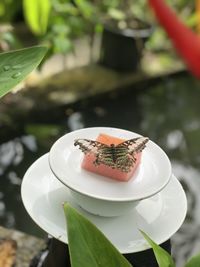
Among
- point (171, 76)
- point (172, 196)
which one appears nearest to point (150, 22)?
point (171, 76)

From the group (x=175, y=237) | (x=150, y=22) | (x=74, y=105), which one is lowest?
(x=175, y=237)

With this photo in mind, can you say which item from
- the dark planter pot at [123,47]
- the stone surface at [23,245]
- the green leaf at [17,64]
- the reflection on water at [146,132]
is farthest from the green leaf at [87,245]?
the dark planter pot at [123,47]

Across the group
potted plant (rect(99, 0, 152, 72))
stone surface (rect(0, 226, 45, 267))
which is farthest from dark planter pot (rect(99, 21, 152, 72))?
stone surface (rect(0, 226, 45, 267))

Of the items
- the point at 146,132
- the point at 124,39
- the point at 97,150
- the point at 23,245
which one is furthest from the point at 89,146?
the point at 124,39

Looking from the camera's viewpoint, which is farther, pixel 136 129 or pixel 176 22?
pixel 136 129

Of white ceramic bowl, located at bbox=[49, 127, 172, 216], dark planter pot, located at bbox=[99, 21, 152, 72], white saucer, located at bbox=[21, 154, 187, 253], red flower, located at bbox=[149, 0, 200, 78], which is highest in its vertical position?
red flower, located at bbox=[149, 0, 200, 78]

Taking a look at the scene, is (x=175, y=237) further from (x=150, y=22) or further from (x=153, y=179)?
(x=150, y=22)

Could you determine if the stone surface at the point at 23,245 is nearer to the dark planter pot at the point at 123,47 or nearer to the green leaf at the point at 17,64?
the green leaf at the point at 17,64

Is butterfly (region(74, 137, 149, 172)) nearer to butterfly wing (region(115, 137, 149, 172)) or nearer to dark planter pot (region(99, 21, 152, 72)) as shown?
butterfly wing (region(115, 137, 149, 172))
